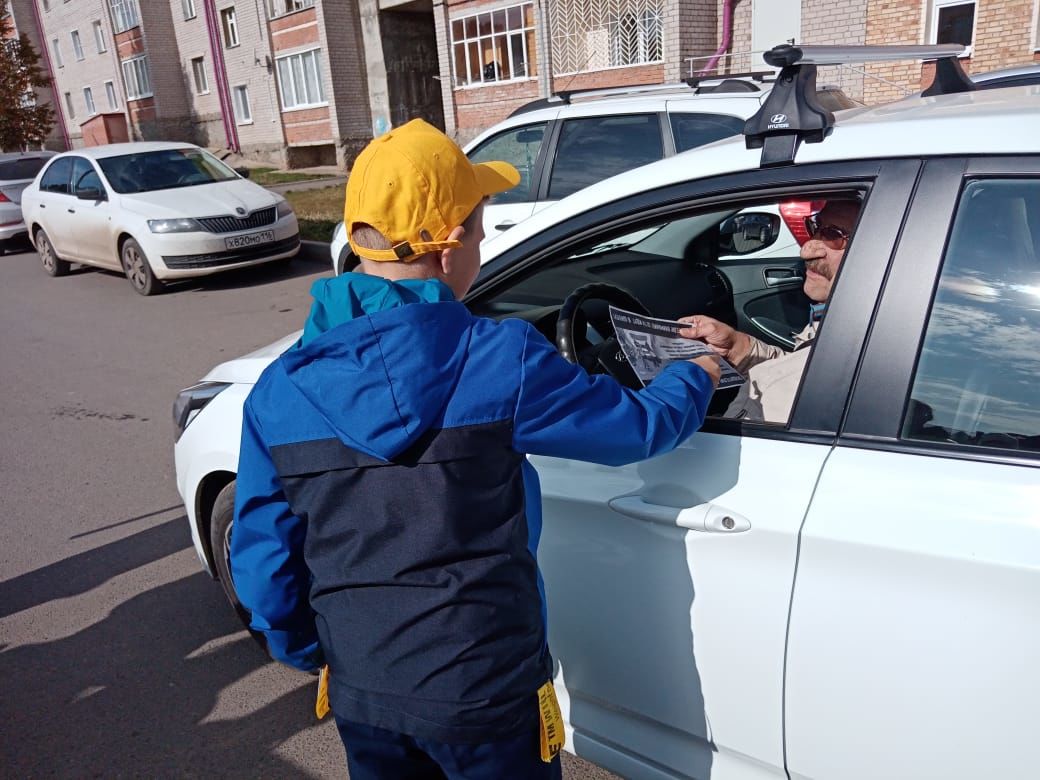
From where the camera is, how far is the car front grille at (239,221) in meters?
9.66

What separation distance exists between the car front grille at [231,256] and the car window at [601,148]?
5124 millimetres

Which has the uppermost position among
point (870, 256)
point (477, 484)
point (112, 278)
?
point (870, 256)

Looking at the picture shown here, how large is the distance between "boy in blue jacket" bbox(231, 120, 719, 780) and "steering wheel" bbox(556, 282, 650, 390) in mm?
583

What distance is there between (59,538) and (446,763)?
3477 millimetres

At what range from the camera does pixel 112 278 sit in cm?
1162

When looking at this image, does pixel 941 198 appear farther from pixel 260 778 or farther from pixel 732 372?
pixel 260 778

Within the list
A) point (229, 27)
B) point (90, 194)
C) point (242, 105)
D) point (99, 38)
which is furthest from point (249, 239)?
point (99, 38)

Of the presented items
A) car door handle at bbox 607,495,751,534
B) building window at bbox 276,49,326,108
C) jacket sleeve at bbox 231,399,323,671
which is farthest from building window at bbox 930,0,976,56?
building window at bbox 276,49,326,108

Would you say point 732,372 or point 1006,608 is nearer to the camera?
point 1006,608

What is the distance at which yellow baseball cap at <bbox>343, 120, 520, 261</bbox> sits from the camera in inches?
57.4

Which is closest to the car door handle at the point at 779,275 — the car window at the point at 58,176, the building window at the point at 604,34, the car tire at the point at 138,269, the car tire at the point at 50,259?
the car tire at the point at 138,269

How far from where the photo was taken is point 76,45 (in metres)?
41.6

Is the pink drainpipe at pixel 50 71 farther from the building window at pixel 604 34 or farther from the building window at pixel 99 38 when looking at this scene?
the building window at pixel 604 34

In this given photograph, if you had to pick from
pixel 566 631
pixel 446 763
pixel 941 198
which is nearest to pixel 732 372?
pixel 941 198
